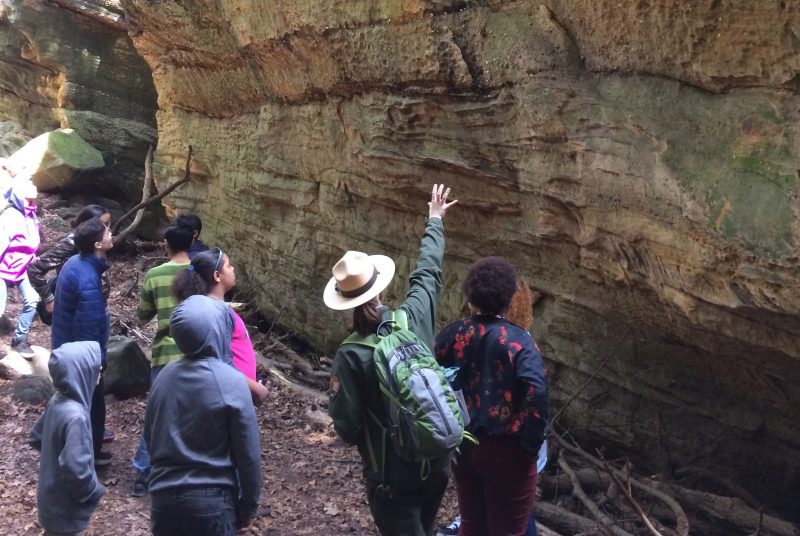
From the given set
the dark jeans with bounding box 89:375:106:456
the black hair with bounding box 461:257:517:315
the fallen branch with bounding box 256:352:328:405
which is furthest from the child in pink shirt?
the fallen branch with bounding box 256:352:328:405

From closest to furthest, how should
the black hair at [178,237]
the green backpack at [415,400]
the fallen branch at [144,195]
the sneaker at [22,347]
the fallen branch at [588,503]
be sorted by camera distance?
the green backpack at [415,400] < the fallen branch at [588,503] < the black hair at [178,237] < the sneaker at [22,347] < the fallen branch at [144,195]

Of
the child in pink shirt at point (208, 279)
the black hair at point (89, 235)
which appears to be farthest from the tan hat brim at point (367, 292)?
the black hair at point (89, 235)

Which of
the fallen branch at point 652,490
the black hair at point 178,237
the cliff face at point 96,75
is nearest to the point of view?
the fallen branch at point 652,490

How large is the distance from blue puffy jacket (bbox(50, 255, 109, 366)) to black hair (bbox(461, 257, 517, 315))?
2943 millimetres

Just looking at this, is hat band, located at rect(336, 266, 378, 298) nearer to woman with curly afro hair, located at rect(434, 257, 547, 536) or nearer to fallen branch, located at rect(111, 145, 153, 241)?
woman with curly afro hair, located at rect(434, 257, 547, 536)

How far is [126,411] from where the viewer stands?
254 inches

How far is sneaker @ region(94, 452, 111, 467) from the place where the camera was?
529 centimetres

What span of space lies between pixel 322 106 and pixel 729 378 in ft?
15.0

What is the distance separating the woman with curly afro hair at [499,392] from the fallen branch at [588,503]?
1.14 meters

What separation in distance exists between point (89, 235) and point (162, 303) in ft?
2.93

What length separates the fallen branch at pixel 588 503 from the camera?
427 cm

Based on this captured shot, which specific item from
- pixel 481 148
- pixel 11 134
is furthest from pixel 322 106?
pixel 11 134

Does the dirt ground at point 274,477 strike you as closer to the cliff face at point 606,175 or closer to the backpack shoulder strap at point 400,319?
the cliff face at point 606,175

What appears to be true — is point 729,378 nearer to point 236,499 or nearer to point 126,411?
point 236,499
